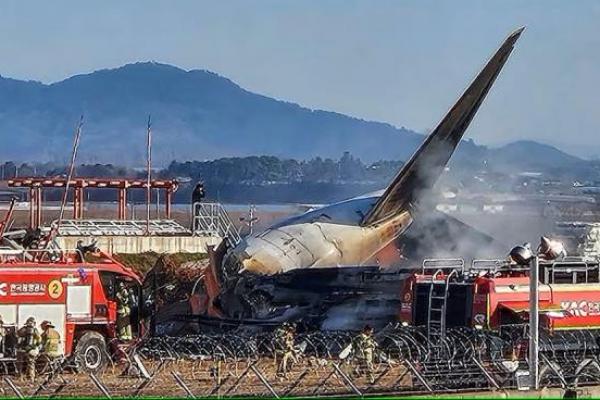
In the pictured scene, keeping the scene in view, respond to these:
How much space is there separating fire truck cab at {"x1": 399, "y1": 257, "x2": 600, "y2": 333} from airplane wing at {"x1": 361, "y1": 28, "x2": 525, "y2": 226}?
49.7 ft

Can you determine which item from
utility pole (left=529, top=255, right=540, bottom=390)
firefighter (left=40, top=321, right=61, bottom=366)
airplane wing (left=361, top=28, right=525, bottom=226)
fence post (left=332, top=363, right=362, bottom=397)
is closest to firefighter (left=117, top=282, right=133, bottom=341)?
firefighter (left=40, top=321, right=61, bottom=366)

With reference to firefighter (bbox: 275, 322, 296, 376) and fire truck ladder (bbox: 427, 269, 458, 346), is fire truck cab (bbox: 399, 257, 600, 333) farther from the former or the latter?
firefighter (bbox: 275, 322, 296, 376)

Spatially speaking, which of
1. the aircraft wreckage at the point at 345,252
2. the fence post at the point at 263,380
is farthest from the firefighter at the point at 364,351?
the aircraft wreckage at the point at 345,252

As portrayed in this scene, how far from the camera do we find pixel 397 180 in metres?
49.8

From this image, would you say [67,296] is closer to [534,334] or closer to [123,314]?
[123,314]

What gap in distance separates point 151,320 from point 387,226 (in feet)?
50.2

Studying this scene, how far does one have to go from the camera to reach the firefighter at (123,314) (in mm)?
34500

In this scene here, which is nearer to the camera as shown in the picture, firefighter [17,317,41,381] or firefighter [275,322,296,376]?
firefighter [275,322,296,376]

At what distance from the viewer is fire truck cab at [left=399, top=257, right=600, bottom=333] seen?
3247cm

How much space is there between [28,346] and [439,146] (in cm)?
2277

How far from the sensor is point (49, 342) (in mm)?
32312

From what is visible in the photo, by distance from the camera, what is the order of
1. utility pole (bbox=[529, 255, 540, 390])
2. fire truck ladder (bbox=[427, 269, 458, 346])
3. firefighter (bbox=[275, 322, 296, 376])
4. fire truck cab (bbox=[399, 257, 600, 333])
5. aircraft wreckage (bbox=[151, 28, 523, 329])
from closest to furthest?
utility pole (bbox=[529, 255, 540, 390]), firefighter (bbox=[275, 322, 296, 376]), fire truck cab (bbox=[399, 257, 600, 333]), fire truck ladder (bbox=[427, 269, 458, 346]), aircraft wreckage (bbox=[151, 28, 523, 329])

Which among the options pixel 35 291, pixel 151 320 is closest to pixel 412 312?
pixel 151 320

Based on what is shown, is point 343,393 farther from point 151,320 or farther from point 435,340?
point 151,320
